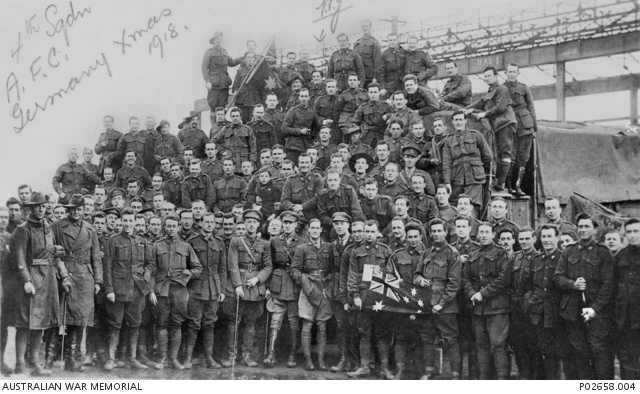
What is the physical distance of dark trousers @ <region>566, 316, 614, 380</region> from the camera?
5.37 meters

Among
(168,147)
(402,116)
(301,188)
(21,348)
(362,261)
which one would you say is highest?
(402,116)

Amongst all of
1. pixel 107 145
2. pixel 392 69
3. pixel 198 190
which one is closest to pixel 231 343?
pixel 198 190

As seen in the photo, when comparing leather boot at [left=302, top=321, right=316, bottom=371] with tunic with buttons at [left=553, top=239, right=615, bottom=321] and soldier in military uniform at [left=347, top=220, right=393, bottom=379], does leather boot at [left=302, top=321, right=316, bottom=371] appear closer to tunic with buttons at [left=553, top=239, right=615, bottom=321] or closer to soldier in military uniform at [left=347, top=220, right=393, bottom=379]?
soldier in military uniform at [left=347, top=220, right=393, bottom=379]

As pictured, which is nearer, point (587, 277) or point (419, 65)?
point (587, 277)

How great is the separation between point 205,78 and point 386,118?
398cm

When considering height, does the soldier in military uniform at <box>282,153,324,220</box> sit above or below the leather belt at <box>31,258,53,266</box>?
above

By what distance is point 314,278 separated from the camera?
682 centimetres

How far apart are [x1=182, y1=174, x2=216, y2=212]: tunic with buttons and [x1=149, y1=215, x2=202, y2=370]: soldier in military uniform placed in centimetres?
192

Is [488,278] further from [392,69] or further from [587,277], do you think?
[392,69]

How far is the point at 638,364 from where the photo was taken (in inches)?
212

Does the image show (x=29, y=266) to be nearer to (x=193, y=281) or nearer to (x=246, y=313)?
(x=193, y=281)

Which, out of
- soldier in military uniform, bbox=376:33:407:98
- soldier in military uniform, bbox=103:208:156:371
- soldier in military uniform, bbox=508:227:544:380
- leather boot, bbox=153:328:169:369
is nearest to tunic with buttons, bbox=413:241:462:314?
soldier in military uniform, bbox=508:227:544:380

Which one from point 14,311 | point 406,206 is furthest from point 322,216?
point 14,311

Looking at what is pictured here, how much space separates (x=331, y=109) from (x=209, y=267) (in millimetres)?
3928
